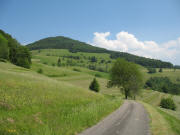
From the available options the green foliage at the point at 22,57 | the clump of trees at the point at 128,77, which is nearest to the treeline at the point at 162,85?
the clump of trees at the point at 128,77

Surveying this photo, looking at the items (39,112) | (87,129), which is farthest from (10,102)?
(87,129)

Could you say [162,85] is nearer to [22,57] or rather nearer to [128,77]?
[128,77]

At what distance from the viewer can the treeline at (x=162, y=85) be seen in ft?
508

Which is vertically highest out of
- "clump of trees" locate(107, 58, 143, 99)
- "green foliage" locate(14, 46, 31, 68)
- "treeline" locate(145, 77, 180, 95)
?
"green foliage" locate(14, 46, 31, 68)

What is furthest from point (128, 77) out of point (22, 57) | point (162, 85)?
point (162, 85)

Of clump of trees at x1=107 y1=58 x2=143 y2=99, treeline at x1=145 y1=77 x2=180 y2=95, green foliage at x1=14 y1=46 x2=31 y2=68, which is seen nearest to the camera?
clump of trees at x1=107 y1=58 x2=143 y2=99

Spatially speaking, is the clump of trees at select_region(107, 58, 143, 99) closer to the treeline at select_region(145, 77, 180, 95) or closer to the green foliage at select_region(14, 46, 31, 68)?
the green foliage at select_region(14, 46, 31, 68)

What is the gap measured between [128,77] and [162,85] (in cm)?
12969

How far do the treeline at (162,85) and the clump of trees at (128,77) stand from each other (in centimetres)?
11838

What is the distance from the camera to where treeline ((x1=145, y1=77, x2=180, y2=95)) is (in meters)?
155

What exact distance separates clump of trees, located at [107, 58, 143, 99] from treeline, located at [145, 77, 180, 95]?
388 feet

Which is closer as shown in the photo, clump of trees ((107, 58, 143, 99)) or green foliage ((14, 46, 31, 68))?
clump of trees ((107, 58, 143, 99))

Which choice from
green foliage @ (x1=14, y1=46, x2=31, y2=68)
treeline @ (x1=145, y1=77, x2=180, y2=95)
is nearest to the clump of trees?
green foliage @ (x1=14, y1=46, x2=31, y2=68)

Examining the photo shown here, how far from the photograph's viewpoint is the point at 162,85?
162m
